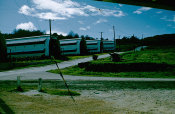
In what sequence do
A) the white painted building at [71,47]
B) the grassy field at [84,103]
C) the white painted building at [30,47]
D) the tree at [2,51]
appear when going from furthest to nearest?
1. the white painted building at [71,47]
2. the white painted building at [30,47]
3. the tree at [2,51]
4. the grassy field at [84,103]

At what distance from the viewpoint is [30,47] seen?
1550 inches

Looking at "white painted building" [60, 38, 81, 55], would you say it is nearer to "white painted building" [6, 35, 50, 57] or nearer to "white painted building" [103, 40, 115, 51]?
"white painted building" [6, 35, 50, 57]

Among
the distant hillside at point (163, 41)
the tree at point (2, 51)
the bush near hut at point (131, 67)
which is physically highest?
the distant hillside at point (163, 41)

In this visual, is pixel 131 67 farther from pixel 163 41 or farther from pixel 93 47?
pixel 163 41

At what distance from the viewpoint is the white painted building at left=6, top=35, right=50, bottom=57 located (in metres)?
38.4

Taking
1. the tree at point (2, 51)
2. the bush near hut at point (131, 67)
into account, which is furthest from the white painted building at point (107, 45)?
the bush near hut at point (131, 67)

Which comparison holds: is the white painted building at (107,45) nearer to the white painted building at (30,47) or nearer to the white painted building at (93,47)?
→ the white painted building at (93,47)

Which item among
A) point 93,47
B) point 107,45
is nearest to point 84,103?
point 93,47

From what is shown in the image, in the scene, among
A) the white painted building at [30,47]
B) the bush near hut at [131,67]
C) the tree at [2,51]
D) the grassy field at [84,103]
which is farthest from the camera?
the white painted building at [30,47]

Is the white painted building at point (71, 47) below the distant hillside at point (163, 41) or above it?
below

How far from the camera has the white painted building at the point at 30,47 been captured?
38406mm

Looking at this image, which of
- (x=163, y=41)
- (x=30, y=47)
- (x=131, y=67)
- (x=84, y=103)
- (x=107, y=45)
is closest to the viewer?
(x=84, y=103)

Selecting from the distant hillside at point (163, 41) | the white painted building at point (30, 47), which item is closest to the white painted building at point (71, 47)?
the white painted building at point (30, 47)

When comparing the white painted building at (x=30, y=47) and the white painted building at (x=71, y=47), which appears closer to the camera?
the white painted building at (x=30, y=47)
